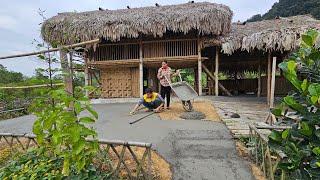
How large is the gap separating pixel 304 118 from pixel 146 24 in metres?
12.0

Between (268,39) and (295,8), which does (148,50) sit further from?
(295,8)

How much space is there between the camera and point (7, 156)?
625cm

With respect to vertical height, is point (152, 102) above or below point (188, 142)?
above

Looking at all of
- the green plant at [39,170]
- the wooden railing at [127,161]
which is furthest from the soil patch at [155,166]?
the green plant at [39,170]

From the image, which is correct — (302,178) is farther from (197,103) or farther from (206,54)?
(206,54)

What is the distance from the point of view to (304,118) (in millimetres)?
1816

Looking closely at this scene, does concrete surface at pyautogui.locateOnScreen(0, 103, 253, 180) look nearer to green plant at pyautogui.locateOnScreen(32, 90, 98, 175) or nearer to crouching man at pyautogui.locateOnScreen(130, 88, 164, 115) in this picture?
crouching man at pyautogui.locateOnScreen(130, 88, 164, 115)

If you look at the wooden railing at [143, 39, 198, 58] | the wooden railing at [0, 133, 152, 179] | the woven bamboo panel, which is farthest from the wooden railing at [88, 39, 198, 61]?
the wooden railing at [0, 133, 152, 179]

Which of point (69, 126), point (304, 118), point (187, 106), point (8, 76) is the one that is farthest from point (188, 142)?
point (8, 76)

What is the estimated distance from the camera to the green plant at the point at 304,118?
1.75 m

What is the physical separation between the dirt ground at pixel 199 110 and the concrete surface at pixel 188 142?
38 cm

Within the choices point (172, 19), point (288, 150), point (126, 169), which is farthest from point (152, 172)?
point (172, 19)

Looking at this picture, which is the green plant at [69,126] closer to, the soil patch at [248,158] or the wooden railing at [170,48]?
the soil patch at [248,158]

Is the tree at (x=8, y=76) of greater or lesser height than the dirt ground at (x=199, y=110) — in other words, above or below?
above
